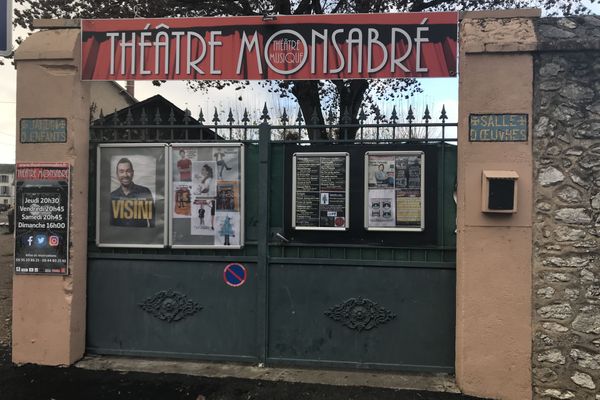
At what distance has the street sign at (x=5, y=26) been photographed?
4.18 m

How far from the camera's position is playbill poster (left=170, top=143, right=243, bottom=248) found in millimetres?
5059

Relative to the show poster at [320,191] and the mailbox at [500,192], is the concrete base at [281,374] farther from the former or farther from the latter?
the mailbox at [500,192]

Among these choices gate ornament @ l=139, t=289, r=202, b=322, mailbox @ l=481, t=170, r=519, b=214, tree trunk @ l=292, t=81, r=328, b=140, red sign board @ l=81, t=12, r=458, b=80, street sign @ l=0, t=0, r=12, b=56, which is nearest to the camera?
street sign @ l=0, t=0, r=12, b=56

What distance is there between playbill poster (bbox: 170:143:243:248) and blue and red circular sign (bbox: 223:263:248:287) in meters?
0.23

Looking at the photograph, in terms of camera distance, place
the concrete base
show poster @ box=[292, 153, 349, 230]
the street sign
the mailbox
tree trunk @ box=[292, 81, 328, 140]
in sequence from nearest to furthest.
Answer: the street sign, the mailbox, the concrete base, show poster @ box=[292, 153, 349, 230], tree trunk @ box=[292, 81, 328, 140]

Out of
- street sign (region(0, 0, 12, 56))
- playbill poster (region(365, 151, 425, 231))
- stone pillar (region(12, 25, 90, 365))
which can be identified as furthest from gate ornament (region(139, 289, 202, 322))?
street sign (region(0, 0, 12, 56))

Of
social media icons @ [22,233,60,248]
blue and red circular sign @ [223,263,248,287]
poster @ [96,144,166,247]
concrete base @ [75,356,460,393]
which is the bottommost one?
concrete base @ [75,356,460,393]

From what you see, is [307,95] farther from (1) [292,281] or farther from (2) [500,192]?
(2) [500,192]

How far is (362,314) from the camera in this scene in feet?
16.0

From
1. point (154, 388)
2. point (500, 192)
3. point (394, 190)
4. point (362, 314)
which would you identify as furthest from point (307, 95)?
point (154, 388)

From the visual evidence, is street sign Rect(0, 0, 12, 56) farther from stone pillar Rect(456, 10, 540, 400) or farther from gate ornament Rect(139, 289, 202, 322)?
stone pillar Rect(456, 10, 540, 400)

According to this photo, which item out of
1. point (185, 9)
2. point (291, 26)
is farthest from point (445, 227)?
point (185, 9)

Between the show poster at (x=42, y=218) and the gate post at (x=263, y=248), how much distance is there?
201cm

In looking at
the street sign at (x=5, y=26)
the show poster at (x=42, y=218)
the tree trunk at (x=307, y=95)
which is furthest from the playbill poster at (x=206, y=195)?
the tree trunk at (x=307, y=95)
